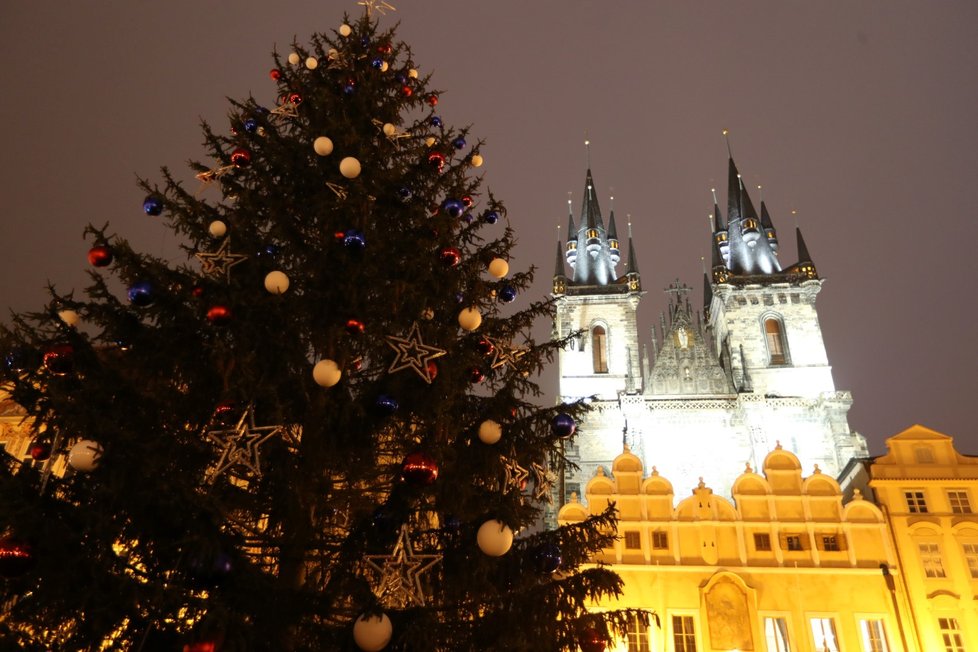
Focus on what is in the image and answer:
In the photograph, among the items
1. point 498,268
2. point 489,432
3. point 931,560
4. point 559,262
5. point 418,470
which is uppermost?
point 559,262

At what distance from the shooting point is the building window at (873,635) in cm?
1449

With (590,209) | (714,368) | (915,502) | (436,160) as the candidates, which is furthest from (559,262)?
(436,160)

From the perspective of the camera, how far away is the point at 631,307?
41.5 metres

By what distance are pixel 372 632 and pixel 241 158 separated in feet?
14.9

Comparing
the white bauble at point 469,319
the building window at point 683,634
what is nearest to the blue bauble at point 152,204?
the white bauble at point 469,319

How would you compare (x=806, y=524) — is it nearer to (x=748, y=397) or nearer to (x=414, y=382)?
(x=414, y=382)

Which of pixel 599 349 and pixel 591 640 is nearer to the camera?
pixel 591 640

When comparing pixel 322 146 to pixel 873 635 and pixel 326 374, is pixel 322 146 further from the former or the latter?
pixel 873 635

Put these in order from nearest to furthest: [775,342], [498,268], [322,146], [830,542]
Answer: [322,146] → [498,268] → [830,542] → [775,342]

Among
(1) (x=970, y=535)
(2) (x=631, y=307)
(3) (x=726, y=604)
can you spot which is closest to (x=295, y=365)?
(3) (x=726, y=604)

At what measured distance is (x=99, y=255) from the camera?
5.05m

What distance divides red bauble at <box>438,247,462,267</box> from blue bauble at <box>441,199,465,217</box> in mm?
506

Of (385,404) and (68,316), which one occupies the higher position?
(68,316)

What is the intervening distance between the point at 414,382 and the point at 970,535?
1702 centimetres
